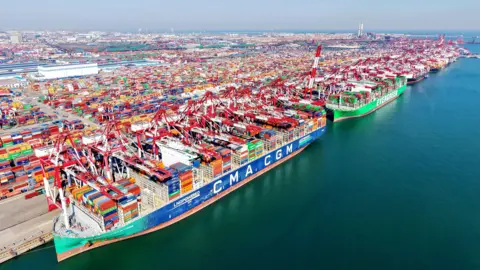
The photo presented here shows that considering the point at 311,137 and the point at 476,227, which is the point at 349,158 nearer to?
the point at 311,137

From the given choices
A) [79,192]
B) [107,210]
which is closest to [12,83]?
[79,192]

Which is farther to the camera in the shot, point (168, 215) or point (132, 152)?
point (132, 152)

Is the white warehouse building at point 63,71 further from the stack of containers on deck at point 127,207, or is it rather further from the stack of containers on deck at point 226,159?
the stack of containers on deck at point 127,207

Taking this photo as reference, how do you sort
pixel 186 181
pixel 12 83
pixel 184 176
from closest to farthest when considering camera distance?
1. pixel 184 176
2. pixel 186 181
3. pixel 12 83

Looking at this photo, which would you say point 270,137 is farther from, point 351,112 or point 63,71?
point 63,71

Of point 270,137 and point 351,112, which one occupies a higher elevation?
point 270,137

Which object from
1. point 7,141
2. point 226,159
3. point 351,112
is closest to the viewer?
point 226,159

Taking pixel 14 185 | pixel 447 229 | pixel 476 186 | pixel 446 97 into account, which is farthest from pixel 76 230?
pixel 446 97
